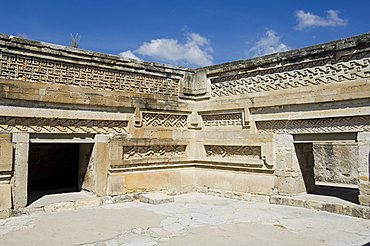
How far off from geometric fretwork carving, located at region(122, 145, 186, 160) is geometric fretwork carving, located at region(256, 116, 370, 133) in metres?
1.93

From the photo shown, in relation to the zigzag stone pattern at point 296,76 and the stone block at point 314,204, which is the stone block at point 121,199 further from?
the stone block at point 314,204

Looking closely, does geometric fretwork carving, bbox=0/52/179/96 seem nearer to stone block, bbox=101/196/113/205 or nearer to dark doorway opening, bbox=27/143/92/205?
stone block, bbox=101/196/113/205

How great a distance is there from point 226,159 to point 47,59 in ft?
13.4

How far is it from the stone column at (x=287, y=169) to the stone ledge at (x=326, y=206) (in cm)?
19

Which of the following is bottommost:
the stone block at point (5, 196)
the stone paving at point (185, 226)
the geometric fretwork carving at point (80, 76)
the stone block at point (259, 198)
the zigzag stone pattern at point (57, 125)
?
the stone paving at point (185, 226)

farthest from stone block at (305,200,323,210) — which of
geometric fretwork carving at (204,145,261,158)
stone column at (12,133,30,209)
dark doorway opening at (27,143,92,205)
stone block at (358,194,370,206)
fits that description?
dark doorway opening at (27,143,92,205)

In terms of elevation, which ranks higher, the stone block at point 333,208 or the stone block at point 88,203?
the stone block at point 333,208

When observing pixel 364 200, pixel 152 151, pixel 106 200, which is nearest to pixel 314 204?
pixel 364 200

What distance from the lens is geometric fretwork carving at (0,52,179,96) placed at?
18.0ft

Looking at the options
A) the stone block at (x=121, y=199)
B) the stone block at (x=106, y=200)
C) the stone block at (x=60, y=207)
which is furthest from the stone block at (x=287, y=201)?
the stone block at (x=60, y=207)

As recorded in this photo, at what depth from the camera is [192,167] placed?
788 centimetres

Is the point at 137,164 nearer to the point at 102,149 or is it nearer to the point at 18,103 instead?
the point at 102,149

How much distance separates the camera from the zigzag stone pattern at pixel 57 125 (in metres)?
5.41

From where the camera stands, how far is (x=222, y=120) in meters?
7.47
